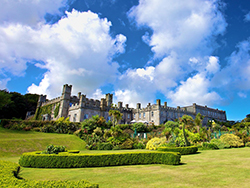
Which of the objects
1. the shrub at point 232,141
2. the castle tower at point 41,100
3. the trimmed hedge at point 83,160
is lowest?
the trimmed hedge at point 83,160

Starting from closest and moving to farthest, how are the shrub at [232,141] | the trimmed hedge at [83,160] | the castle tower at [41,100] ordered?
the trimmed hedge at [83,160] → the shrub at [232,141] → the castle tower at [41,100]

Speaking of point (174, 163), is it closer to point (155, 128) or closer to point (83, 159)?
point (83, 159)

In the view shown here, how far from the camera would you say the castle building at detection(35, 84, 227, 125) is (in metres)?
39.8

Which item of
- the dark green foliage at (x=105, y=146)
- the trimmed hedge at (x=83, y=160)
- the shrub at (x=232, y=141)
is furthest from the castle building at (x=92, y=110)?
the trimmed hedge at (x=83, y=160)

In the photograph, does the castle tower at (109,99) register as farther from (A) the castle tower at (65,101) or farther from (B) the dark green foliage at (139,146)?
(B) the dark green foliage at (139,146)

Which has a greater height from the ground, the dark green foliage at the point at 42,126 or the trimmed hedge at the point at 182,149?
the dark green foliage at the point at 42,126

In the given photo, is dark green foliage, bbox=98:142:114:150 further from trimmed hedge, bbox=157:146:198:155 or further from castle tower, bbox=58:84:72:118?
castle tower, bbox=58:84:72:118

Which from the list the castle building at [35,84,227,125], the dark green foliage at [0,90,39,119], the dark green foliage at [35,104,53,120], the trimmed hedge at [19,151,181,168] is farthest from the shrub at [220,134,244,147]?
the dark green foliage at [0,90,39,119]

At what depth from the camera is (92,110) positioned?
40500mm

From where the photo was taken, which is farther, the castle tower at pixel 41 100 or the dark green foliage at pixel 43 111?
the castle tower at pixel 41 100

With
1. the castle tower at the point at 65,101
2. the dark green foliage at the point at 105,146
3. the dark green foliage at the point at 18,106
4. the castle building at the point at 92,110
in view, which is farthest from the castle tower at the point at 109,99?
the dark green foliage at the point at 18,106

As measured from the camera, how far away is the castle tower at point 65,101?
41562 millimetres

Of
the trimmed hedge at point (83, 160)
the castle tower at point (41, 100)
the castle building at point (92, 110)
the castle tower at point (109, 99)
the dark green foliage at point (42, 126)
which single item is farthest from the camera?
the castle tower at point (41, 100)

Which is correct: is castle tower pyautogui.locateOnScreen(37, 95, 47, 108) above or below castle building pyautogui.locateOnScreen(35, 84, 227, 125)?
above
